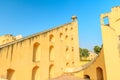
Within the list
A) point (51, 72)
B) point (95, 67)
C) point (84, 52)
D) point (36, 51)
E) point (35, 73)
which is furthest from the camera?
point (84, 52)

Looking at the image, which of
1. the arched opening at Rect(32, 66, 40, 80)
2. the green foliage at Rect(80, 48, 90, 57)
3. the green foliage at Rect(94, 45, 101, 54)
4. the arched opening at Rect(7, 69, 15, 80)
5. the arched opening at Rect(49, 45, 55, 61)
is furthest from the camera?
the green foliage at Rect(80, 48, 90, 57)

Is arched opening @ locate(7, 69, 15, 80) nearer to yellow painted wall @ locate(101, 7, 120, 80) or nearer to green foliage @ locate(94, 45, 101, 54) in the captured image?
yellow painted wall @ locate(101, 7, 120, 80)

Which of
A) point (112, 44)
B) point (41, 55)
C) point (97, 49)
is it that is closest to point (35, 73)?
point (41, 55)

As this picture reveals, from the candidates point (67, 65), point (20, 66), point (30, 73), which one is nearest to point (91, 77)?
point (67, 65)

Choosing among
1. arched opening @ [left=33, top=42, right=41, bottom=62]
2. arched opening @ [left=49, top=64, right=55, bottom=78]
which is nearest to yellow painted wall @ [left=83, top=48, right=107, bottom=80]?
arched opening @ [left=49, top=64, right=55, bottom=78]

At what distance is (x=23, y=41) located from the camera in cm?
1582

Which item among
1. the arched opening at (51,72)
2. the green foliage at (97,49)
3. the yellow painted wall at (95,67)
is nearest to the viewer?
the yellow painted wall at (95,67)

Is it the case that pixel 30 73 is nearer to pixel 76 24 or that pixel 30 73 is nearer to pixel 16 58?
pixel 16 58

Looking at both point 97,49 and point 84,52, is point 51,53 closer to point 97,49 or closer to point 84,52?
point 97,49

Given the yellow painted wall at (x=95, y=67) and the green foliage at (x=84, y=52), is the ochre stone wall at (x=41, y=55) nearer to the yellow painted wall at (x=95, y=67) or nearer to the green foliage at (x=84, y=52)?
the yellow painted wall at (x=95, y=67)

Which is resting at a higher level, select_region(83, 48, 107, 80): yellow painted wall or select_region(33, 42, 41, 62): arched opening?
select_region(33, 42, 41, 62): arched opening

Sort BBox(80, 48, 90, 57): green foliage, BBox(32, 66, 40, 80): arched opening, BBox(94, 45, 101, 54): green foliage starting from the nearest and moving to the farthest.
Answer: BBox(32, 66, 40, 80): arched opening < BBox(94, 45, 101, 54): green foliage < BBox(80, 48, 90, 57): green foliage

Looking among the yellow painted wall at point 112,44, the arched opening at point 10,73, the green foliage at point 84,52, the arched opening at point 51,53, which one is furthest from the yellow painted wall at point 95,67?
the green foliage at point 84,52

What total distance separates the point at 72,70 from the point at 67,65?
1.85 meters
